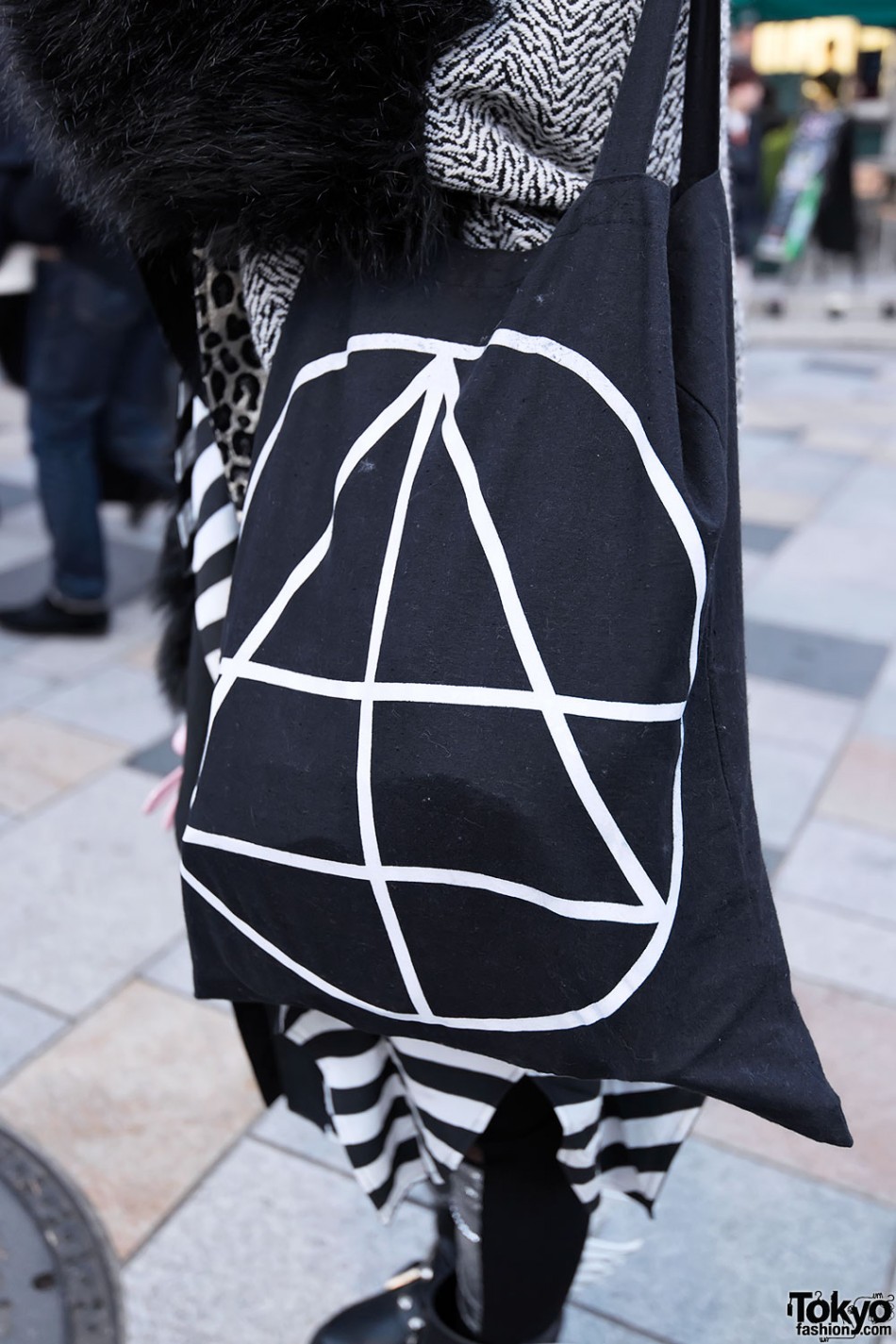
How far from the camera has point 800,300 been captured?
407 inches

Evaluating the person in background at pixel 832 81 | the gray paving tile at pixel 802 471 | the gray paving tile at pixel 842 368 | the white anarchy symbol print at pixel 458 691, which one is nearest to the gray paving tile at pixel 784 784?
the white anarchy symbol print at pixel 458 691

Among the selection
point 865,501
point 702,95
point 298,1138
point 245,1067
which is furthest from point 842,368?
point 702,95

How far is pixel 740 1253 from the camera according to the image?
187 centimetres

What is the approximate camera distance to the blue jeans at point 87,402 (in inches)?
137

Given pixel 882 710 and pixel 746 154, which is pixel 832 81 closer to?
pixel 746 154

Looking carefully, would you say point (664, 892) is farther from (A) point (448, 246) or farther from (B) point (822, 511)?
(B) point (822, 511)

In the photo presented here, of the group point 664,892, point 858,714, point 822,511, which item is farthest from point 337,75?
point 822,511

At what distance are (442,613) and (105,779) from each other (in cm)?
245

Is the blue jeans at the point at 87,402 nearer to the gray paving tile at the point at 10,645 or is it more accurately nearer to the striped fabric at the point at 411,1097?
the gray paving tile at the point at 10,645

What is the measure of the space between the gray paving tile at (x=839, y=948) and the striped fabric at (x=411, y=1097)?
116cm

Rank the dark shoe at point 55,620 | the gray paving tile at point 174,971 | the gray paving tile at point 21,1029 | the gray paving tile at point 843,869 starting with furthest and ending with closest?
the dark shoe at point 55,620, the gray paving tile at point 843,869, the gray paving tile at point 174,971, the gray paving tile at point 21,1029

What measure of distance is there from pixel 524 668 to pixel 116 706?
9.42ft

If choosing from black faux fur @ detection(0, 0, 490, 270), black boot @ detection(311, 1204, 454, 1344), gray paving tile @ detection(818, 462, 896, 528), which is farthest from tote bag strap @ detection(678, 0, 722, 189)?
gray paving tile @ detection(818, 462, 896, 528)

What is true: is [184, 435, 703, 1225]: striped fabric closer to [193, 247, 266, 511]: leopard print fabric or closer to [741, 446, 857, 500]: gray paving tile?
[193, 247, 266, 511]: leopard print fabric
